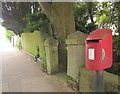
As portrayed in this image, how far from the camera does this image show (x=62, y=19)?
8891 mm

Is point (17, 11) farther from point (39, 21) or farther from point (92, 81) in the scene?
point (92, 81)

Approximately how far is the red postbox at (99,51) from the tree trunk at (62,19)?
17.5ft

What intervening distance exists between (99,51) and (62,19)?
18.5 ft

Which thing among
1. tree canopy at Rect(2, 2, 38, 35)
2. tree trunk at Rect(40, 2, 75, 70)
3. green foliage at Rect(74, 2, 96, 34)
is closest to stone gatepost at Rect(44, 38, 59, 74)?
tree trunk at Rect(40, 2, 75, 70)

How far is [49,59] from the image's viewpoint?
873cm

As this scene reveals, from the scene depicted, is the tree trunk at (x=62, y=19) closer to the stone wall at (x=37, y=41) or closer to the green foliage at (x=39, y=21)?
the stone wall at (x=37, y=41)

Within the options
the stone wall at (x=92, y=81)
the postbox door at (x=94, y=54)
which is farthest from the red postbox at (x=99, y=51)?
the stone wall at (x=92, y=81)

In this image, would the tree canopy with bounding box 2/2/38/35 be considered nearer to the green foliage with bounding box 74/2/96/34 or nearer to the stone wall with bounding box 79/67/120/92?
the green foliage with bounding box 74/2/96/34

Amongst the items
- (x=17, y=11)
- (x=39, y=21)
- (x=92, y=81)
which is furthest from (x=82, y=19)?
(x=92, y=81)

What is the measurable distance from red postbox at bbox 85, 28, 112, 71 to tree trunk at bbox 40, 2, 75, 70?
5.32 meters

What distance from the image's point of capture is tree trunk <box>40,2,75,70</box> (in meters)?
8.82

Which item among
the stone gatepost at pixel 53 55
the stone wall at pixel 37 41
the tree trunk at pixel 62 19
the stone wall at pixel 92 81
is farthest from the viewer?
the stone wall at pixel 37 41

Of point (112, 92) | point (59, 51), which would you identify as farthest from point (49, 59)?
point (112, 92)

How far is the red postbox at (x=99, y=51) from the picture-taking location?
3.38 meters
